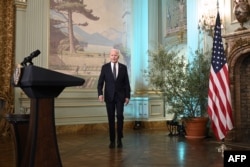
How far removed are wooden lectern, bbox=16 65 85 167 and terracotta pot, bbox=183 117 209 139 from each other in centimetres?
444

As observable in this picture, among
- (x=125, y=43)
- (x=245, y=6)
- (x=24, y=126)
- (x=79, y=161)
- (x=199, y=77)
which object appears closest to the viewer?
(x=24, y=126)

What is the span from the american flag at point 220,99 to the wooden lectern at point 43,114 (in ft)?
9.80

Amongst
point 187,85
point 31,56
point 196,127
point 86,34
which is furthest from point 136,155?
point 86,34

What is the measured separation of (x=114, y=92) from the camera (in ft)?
17.8

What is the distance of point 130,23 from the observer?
9477mm

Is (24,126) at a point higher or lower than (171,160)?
higher

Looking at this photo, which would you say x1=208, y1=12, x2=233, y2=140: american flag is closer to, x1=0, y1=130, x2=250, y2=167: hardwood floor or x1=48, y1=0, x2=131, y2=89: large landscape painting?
x1=0, y1=130, x2=250, y2=167: hardwood floor

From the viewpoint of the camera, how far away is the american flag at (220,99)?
204 inches

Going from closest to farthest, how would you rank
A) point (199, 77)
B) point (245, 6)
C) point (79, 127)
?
point (245, 6)
point (199, 77)
point (79, 127)

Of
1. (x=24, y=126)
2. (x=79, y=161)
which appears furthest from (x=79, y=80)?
(x=79, y=161)

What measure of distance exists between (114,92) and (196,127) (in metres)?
2.27

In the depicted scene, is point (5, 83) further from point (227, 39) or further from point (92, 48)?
point (227, 39)

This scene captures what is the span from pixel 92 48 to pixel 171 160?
5088 millimetres

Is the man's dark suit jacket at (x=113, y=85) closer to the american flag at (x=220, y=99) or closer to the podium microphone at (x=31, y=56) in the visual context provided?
the american flag at (x=220, y=99)
